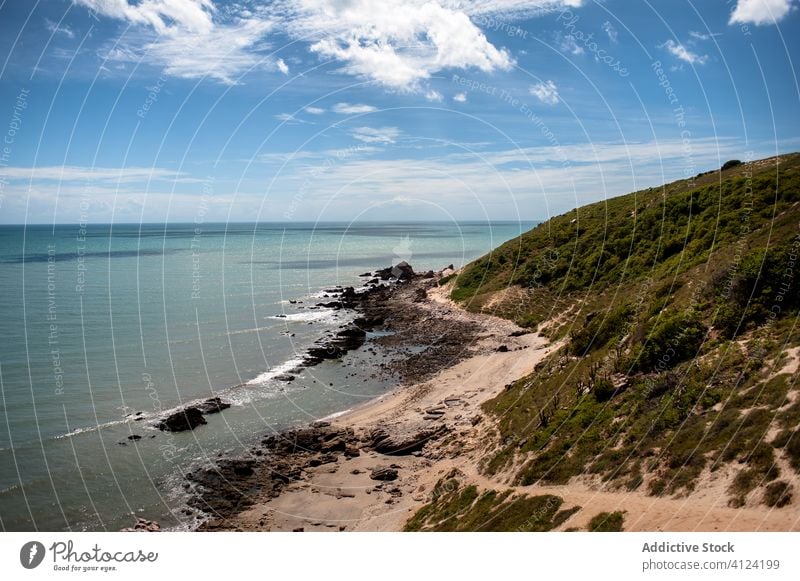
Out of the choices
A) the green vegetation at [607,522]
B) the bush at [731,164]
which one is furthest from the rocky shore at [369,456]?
the bush at [731,164]

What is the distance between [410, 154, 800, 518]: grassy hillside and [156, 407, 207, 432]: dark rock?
1986 cm

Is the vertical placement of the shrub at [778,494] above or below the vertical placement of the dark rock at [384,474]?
above

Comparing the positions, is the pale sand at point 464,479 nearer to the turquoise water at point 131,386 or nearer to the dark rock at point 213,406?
the turquoise water at point 131,386

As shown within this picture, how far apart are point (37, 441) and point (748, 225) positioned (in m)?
48.2

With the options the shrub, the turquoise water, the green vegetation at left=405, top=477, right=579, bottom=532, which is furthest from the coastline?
the turquoise water

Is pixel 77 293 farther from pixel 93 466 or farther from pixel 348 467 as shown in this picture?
pixel 348 467

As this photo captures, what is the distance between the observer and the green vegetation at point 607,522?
14.3 m

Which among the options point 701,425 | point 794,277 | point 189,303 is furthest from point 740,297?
point 189,303

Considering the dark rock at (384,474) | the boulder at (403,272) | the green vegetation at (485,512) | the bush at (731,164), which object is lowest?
the dark rock at (384,474)

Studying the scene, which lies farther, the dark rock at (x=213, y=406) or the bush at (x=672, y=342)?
the dark rock at (x=213, y=406)

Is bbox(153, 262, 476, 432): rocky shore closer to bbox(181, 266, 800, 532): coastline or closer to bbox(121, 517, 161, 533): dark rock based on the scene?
bbox(181, 266, 800, 532): coastline

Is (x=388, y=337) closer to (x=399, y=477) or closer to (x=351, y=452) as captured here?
(x=351, y=452)

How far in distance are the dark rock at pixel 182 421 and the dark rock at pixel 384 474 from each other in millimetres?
14381

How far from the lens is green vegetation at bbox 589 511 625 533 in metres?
14.3
